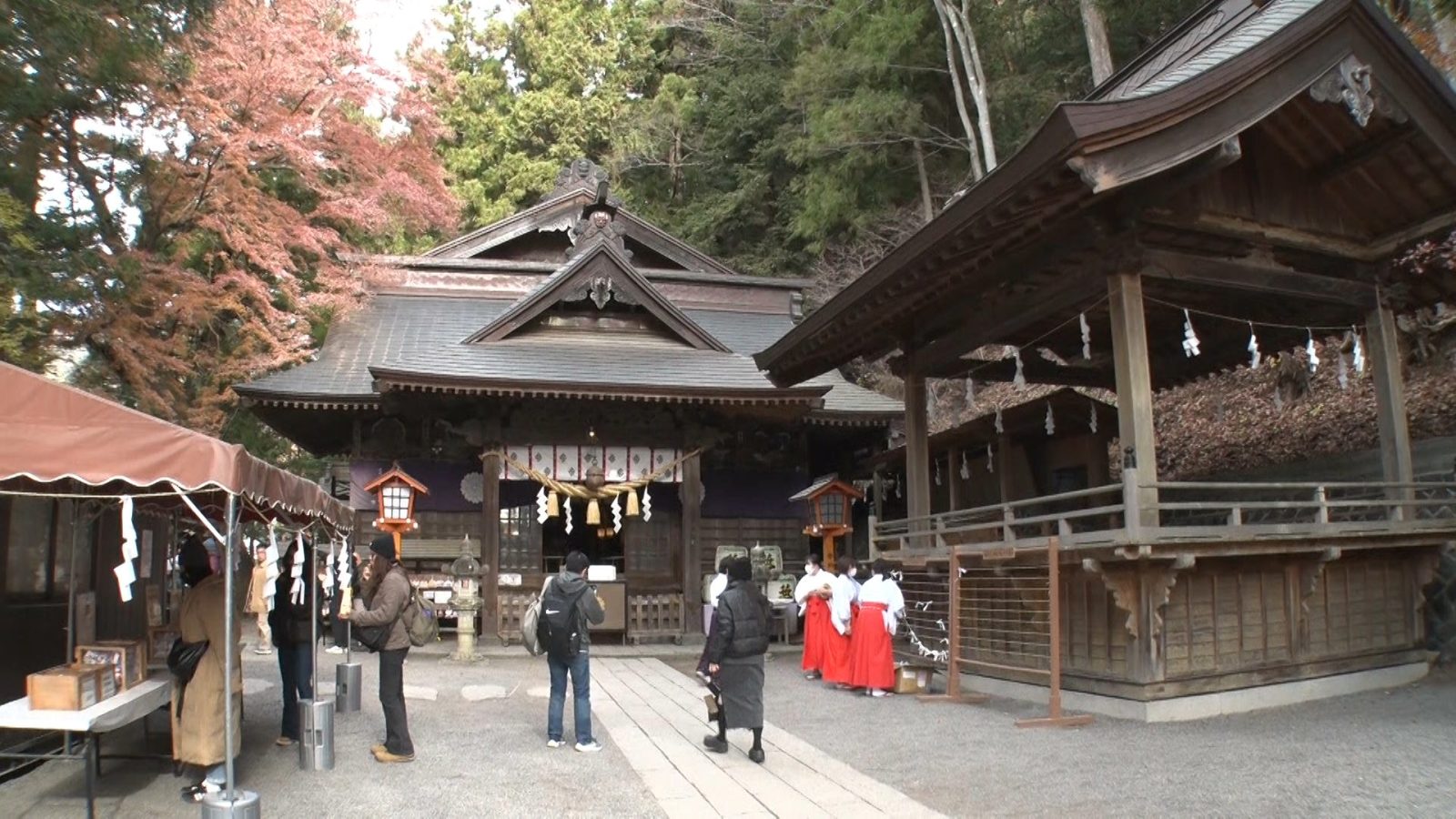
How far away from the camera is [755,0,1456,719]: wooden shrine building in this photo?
765 cm

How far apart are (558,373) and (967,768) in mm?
9959

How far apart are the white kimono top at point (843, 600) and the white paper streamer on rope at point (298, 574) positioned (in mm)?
5535

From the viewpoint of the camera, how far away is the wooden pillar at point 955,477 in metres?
16.5

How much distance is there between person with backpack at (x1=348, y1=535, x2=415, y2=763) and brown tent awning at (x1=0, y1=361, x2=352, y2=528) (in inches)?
69.5

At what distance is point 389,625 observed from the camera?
21.9 feet

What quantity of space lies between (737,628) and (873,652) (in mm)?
3666

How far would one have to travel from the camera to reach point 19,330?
28.3 feet

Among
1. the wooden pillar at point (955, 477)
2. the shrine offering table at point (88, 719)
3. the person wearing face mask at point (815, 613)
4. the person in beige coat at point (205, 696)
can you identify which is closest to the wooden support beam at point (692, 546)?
the person wearing face mask at point (815, 613)

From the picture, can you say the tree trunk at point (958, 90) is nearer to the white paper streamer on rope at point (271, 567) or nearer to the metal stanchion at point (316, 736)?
the white paper streamer on rope at point (271, 567)

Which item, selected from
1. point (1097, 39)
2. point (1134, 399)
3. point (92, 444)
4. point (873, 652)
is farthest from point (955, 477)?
point (92, 444)

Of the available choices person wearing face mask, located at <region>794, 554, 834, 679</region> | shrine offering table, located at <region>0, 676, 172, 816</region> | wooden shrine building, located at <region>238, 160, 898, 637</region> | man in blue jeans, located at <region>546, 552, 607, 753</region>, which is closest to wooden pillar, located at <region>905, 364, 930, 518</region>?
person wearing face mask, located at <region>794, 554, 834, 679</region>

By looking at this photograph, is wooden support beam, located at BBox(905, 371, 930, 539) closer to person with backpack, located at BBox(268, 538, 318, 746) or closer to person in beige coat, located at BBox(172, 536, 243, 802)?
person with backpack, located at BBox(268, 538, 318, 746)

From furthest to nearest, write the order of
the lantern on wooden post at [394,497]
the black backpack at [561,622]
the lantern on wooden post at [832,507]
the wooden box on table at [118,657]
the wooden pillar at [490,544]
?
the wooden pillar at [490,544]
the lantern on wooden post at [832,507]
the lantern on wooden post at [394,497]
the black backpack at [561,622]
the wooden box on table at [118,657]

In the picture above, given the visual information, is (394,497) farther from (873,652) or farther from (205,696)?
(205,696)
